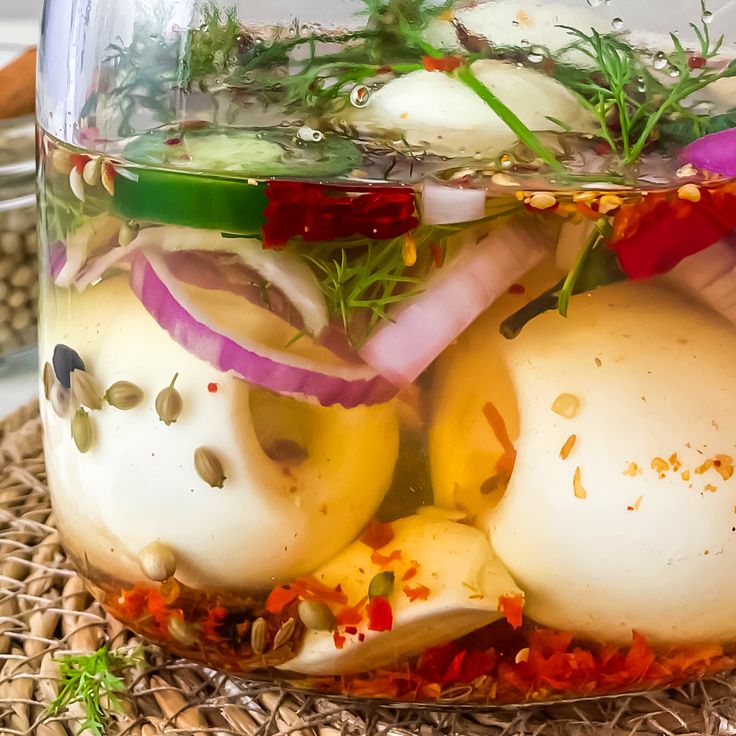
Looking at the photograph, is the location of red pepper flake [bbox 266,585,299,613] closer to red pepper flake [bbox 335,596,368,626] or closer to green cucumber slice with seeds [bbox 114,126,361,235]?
red pepper flake [bbox 335,596,368,626]

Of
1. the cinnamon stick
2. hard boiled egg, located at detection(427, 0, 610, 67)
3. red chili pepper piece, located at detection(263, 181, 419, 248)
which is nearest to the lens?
red chili pepper piece, located at detection(263, 181, 419, 248)

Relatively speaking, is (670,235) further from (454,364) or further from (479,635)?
(479,635)

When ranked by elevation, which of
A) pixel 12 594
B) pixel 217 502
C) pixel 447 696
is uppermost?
pixel 217 502

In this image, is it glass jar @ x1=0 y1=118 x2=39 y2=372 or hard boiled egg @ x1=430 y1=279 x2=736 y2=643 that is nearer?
hard boiled egg @ x1=430 y1=279 x2=736 y2=643

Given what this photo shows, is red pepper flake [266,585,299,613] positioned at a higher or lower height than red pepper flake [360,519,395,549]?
lower

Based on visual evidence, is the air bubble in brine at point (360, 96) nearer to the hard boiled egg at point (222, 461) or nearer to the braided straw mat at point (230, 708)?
the hard boiled egg at point (222, 461)

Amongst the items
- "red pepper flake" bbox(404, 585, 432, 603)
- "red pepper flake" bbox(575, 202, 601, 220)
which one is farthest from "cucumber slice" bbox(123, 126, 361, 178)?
"red pepper flake" bbox(404, 585, 432, 603)

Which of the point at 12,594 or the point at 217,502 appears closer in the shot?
the point at 217,502

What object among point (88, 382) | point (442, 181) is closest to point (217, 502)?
point (88, 382)

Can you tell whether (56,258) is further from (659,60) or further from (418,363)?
(659,60)

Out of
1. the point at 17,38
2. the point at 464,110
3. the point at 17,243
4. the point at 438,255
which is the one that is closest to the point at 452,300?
the point at 438,255
